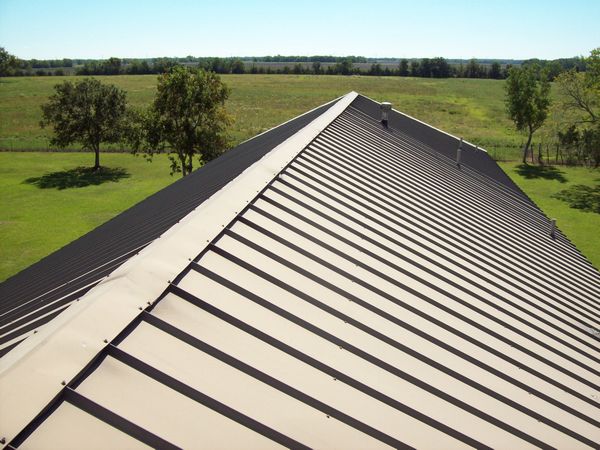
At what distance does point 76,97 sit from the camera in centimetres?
3431

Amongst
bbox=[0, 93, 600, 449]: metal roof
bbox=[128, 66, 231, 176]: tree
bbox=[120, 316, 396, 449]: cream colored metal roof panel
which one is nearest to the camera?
bbox=[0, 93, 600, 449]: metal roof

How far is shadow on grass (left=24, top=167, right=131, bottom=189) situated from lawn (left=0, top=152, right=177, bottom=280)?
2.8 inches

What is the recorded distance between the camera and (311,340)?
4.24m

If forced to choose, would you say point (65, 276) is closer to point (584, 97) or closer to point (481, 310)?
point (481, 310)

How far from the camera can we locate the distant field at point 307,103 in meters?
53.4

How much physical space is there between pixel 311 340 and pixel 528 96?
40786mm

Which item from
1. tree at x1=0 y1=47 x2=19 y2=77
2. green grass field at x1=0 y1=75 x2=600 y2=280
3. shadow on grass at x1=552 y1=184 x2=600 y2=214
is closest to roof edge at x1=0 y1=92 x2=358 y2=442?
green grass field at x1=0 y1=75 x2=600 y2=280

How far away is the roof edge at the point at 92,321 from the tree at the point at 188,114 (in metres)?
22.3

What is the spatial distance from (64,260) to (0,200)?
2587 cm

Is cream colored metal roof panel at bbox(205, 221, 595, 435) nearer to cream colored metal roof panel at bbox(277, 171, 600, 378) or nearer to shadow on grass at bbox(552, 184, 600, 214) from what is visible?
cream colored metal roof panel at bbox(277, 171, 600, 378)

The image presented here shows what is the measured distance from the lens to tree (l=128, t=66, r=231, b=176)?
26609 millimetres

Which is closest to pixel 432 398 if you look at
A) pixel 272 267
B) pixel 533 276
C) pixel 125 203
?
pixel 272 267

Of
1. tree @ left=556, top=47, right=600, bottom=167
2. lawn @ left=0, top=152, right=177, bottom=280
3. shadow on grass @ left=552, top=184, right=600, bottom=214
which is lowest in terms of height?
lawn @ left=0, top=152, right=177, bottom=280

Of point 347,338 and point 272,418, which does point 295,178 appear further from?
point 272,418
